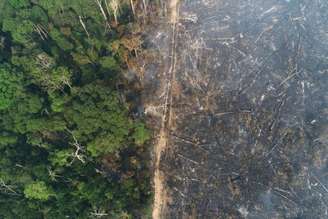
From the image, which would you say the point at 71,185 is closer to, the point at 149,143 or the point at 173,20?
the point at 149,143

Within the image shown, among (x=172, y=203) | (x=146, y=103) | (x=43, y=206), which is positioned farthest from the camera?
(x=146, y=103)

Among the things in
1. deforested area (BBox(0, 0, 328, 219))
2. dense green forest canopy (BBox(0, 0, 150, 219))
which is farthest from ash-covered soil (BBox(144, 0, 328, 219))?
dense green forest canopy (BBox(0, 0, 150, 219))

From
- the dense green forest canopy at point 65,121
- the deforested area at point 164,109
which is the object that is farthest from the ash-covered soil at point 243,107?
the dense green forest canopy at point 65,121

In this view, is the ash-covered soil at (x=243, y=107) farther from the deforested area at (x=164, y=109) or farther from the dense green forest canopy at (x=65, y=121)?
the dense green forest canopy at (x=65, y=121)

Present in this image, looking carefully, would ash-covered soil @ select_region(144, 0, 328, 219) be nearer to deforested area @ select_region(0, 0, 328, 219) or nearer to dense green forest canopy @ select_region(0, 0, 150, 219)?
deforested area @ select_region(0, 0, 328, 219)

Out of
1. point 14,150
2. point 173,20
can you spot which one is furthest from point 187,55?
point 14,150

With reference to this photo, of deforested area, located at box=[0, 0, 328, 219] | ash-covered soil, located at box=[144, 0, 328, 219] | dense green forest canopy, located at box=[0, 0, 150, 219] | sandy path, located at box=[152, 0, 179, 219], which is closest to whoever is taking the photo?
dense green forest canopy, located at box=[0, 0, 150, 219]

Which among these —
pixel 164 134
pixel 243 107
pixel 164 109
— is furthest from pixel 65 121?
pixel 243 107
